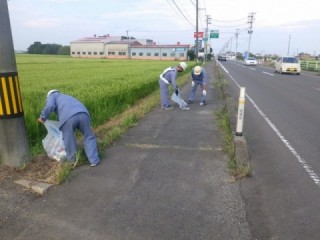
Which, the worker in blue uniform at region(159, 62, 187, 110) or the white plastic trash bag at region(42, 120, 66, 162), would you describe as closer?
the white plastic trash bag at region(42, 120, 66, 162)

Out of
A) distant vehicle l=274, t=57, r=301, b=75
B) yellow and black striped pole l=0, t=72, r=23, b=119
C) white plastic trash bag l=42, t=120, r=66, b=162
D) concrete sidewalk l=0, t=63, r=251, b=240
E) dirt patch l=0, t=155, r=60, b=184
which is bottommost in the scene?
distant vehicle l=274, t=57, r=301, b=75

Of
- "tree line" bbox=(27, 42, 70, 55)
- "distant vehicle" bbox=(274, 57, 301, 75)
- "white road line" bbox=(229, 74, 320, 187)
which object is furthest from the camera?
"tree line" bbox=(27, 42, 70, 55)

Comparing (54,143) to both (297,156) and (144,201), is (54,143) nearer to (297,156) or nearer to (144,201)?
(144,201)

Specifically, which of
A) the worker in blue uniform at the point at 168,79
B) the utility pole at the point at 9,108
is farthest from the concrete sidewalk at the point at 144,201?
the worker in blue uniform at the point at 168,79

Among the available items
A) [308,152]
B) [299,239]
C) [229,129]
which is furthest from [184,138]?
[299,239]

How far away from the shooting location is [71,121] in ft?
16.3

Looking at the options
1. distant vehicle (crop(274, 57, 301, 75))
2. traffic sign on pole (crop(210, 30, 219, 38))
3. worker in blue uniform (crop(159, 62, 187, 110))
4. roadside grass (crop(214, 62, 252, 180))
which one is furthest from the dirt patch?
traffic sign on pole (crop(210, 30, 219, 38))

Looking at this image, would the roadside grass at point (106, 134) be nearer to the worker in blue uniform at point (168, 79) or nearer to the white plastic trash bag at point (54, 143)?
the white plastic trash bag at point (54, 143)

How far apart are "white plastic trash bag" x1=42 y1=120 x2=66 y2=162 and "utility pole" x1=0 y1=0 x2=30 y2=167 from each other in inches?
14.7

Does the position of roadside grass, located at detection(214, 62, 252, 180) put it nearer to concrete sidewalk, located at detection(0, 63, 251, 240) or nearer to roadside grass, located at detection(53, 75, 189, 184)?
concrete sidewalk, located at detection(0, 63, 251, 240)

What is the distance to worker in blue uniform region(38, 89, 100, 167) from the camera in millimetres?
4996

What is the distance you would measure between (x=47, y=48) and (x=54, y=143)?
374ft

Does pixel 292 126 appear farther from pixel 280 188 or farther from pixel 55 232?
pixel 55 232

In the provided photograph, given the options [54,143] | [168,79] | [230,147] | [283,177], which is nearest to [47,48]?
[168,79]
